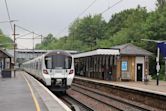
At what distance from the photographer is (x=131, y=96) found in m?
26.2

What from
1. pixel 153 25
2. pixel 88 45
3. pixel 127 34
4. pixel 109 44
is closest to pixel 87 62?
pixel 153 25

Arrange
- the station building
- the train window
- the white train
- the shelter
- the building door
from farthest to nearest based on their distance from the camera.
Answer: the building door → the shelter → the station building → the train window → the white train

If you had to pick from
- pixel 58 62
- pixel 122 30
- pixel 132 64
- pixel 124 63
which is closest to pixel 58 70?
pixel 58 62

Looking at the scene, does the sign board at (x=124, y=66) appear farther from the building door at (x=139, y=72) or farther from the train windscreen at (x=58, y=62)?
the train windscreen at (x=58, y=62)

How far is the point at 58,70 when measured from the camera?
28000 millimetres

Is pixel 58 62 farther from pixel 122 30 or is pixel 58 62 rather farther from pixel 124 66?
pixel 122 30

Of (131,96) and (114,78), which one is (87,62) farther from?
(131,96)

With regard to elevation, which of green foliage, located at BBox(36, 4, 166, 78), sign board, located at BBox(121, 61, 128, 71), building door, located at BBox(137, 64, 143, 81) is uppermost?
green foliage, located at BBox(36, 4, 166, 78)

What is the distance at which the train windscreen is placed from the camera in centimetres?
2820

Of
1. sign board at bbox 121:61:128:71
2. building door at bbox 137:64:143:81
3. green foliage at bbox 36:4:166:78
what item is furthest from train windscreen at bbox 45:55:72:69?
green foliage at bbox 36:4:166:78

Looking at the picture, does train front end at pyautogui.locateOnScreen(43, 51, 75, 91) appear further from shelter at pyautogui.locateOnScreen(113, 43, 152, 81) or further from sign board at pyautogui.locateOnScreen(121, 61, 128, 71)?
sign board at pyautogui.locateOnScreen(121, 61, 128, 71)

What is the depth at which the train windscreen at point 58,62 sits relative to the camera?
92.5 feet

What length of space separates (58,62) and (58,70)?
58cm

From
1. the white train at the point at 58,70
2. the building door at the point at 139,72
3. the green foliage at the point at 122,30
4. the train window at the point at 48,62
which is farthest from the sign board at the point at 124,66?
the green foliage at the point at 122,30
